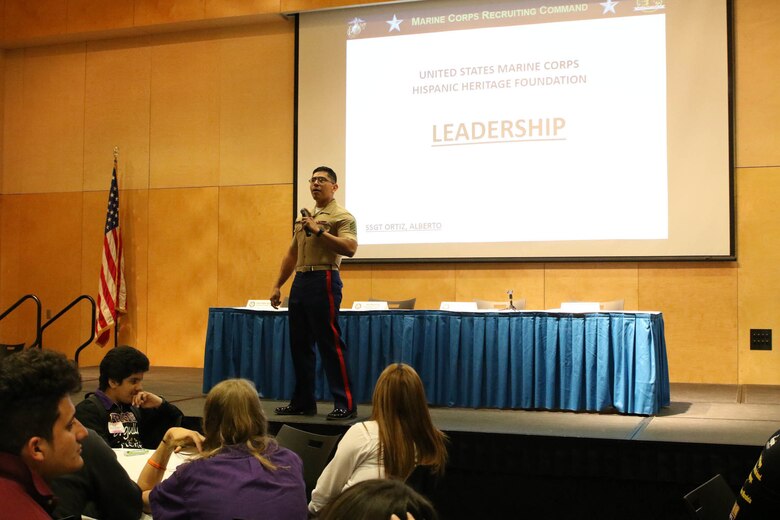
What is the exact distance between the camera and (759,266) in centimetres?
679

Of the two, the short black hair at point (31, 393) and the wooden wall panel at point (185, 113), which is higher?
the wooden wall panel at point (185, 113)

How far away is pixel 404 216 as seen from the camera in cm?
765

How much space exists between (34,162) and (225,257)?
2572 millimetres

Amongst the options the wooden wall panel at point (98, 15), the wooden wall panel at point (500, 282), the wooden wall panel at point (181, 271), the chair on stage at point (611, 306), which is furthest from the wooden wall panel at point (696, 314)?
the wooden wall panel at point (98, 15)

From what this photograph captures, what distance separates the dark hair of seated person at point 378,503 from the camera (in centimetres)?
97

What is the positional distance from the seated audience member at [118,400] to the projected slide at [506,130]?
14.8ft

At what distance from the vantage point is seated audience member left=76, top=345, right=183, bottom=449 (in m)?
3.14

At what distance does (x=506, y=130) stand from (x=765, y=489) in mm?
5876

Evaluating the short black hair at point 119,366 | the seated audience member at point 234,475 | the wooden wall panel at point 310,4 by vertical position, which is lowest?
the seated audience member at point 234,475

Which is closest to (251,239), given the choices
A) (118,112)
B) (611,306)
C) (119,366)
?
(118,112)

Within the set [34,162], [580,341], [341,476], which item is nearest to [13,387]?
[341,476]

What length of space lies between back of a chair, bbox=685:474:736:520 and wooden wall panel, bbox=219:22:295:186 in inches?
245

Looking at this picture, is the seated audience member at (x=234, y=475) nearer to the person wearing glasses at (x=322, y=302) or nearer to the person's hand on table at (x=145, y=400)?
the person's hand on table at (x=145, y=400)

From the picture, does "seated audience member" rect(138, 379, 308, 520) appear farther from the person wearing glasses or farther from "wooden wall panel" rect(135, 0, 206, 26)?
"wooden wall panel" rect(135, 0, 206, 26)
